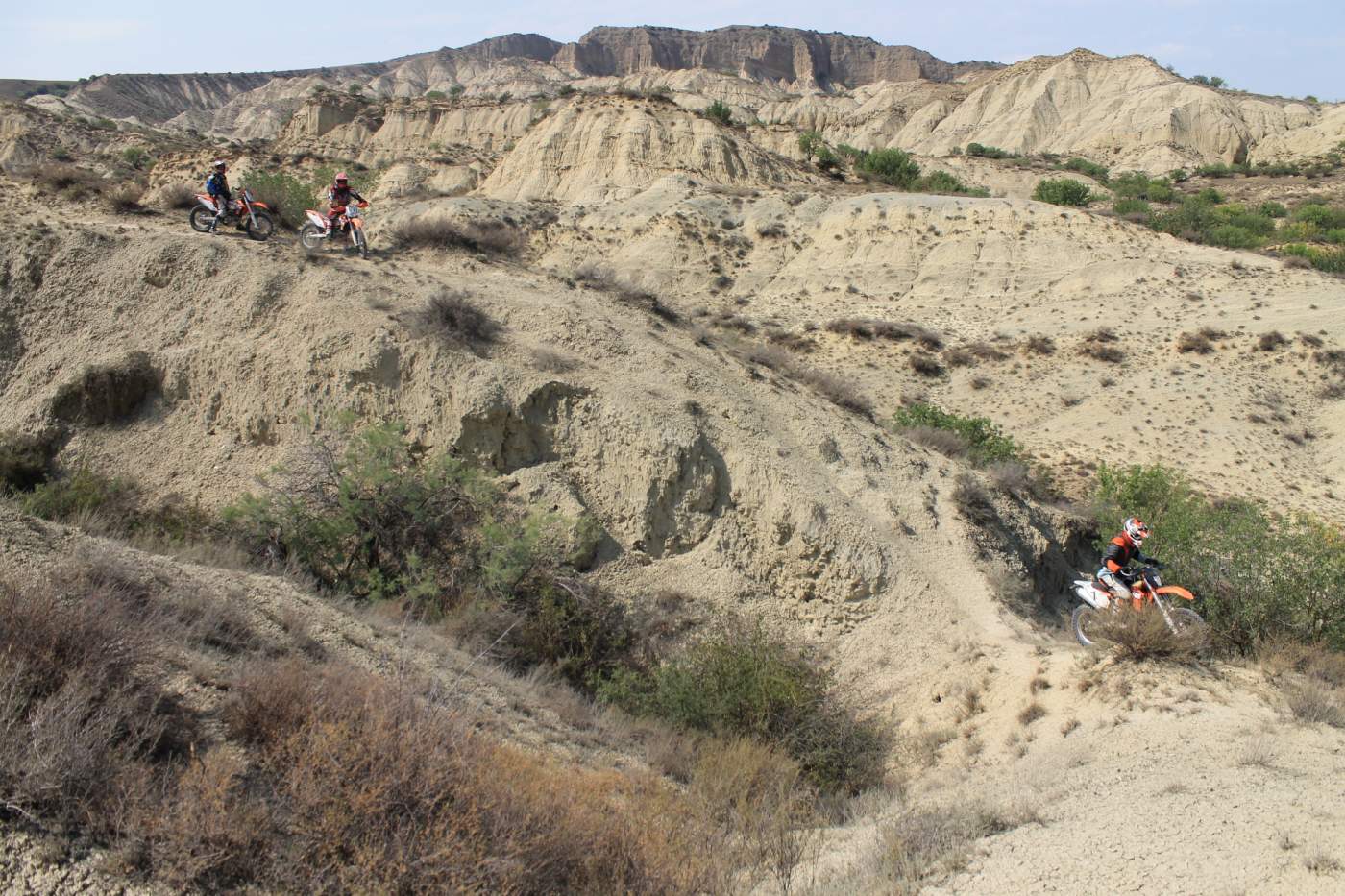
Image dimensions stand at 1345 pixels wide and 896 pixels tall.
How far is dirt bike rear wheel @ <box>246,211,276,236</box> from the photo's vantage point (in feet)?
52.0

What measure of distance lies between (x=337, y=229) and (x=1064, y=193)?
4441 centimetres

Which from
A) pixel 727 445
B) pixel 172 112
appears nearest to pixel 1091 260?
pixel 727 445

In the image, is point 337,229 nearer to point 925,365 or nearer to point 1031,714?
point 1031,714

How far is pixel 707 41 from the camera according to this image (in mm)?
149750

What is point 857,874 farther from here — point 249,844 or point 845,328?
point 845,328

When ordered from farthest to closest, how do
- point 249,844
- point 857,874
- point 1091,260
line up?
point 1091,260
point 857,874
point 249,844

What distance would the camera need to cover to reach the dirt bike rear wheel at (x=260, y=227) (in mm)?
15836

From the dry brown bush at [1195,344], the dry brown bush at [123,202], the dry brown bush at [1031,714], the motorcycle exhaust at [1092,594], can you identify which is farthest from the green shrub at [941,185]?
the dry brown bush at [1031,714]

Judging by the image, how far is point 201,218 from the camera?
16.1m

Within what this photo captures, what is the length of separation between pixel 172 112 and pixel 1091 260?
123 metres

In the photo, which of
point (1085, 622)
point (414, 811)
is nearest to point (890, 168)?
point (1085, 622)

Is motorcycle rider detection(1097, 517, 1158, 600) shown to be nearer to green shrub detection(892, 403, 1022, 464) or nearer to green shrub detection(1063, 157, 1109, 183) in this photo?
green shrub detection(892, 403, 1022, 464)

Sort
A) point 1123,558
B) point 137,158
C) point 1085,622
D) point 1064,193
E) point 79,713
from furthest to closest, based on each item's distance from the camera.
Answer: point 137,158 → point 1064,193 → point 1085,622 → point 1123,558 → point 79,713

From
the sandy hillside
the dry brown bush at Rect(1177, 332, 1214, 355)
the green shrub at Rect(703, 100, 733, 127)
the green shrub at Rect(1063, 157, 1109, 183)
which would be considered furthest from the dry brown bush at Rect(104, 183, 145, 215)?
the green shrub at Rect(1063, 157, 1109, 183)
